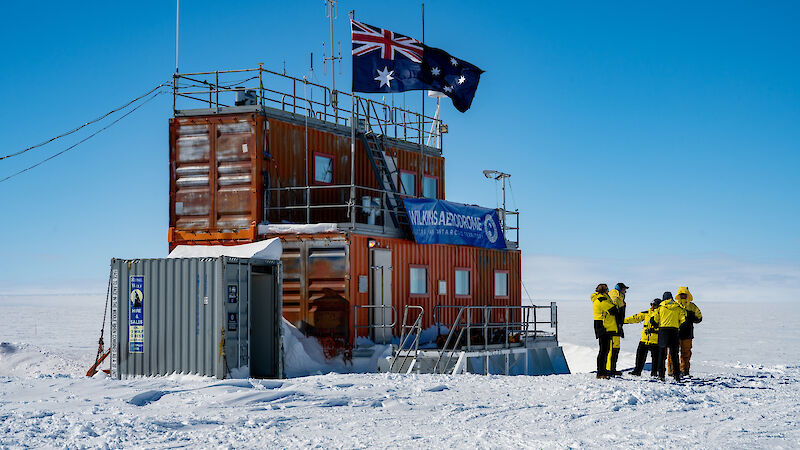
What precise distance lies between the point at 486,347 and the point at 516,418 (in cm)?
860

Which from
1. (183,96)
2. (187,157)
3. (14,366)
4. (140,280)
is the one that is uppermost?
(183,96)

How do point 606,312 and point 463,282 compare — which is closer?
point 606,312

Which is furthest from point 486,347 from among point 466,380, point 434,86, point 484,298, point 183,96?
point 183,96

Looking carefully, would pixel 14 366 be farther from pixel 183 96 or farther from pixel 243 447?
pixel 243 447

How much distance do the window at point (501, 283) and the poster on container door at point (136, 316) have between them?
12.4m

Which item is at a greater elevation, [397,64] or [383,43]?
[383,43]

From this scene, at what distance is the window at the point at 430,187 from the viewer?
29417 mm

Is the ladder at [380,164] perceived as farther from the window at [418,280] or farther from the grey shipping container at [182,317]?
the grey shipping container at [182,317]

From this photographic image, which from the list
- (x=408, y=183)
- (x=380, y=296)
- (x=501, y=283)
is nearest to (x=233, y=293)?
(x=380, y=296)

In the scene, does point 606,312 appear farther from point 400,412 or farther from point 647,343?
point 400,412

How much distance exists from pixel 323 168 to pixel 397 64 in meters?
3.41

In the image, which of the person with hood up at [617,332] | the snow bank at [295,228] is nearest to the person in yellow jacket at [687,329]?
the person with hood up at [617,332]

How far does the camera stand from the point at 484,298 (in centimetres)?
2777

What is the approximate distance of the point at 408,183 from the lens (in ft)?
94.1
